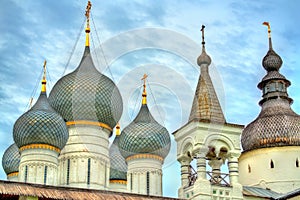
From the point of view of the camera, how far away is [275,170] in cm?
2795

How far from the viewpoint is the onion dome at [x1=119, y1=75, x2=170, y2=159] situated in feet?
89.5

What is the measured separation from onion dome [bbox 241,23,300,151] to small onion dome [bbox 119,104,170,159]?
14.3 ft

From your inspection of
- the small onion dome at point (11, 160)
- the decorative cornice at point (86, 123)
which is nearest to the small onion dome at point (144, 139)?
the decorative cornice at point (86, 123)

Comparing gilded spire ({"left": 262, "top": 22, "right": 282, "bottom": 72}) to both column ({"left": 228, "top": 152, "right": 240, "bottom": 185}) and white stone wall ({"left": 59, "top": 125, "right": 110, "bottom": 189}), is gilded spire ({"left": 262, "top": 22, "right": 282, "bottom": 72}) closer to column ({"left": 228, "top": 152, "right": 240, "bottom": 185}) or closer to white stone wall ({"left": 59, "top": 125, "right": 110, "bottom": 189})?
white stone wall ({"left": 59, "top": 125, "right": 110, "bottom": 189})

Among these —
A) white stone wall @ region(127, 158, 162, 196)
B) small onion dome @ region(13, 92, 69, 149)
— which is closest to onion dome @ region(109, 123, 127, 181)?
white stone wall @ region(127, 158, 162, 196)

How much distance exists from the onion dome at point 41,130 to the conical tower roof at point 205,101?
18.8 feet

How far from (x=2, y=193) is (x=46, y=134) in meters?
8.15

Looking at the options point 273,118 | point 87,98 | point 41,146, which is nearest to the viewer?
point 41,146

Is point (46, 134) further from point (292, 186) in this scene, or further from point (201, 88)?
point (292, 186)

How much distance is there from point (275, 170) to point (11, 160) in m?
12.5

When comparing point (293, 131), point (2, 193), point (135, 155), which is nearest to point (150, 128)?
point (135, 155)

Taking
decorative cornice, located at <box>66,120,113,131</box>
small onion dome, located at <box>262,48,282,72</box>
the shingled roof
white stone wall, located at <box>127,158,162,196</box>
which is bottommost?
the shingled roof

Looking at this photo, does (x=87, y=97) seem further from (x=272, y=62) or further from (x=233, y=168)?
(x=272, y=62)

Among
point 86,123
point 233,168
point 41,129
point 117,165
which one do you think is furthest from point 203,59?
point 117,165
